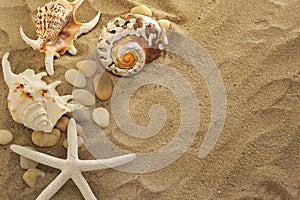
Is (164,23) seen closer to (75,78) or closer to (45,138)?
(75,78)

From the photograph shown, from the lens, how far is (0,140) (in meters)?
2.00

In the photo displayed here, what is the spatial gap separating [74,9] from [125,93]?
46 cm

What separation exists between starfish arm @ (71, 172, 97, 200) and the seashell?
0.49 meters

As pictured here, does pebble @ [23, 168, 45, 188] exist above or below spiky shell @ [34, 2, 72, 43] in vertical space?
below

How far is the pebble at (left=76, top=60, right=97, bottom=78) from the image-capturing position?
2.10 metres

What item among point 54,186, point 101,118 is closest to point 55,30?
Answer: point 101,118

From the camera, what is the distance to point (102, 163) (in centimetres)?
193

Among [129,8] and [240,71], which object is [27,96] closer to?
[129,8]

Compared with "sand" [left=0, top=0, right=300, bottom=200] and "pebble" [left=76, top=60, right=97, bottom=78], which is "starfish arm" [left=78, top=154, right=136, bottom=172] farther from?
"pebble" [left=76, top=60, right=97, bottom=78]

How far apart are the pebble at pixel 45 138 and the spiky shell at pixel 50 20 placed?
0.41m

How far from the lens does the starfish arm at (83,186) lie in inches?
74.9

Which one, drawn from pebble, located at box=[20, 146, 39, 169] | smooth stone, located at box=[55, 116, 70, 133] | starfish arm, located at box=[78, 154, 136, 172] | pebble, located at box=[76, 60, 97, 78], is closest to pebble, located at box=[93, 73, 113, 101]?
pebble, located at box=[76, 60, 97, 78]

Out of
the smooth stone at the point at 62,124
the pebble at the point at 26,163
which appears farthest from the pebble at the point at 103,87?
the pebble at the point at 26,163

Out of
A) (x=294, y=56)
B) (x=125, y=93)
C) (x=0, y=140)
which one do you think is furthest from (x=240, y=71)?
(x=0, y=140)
